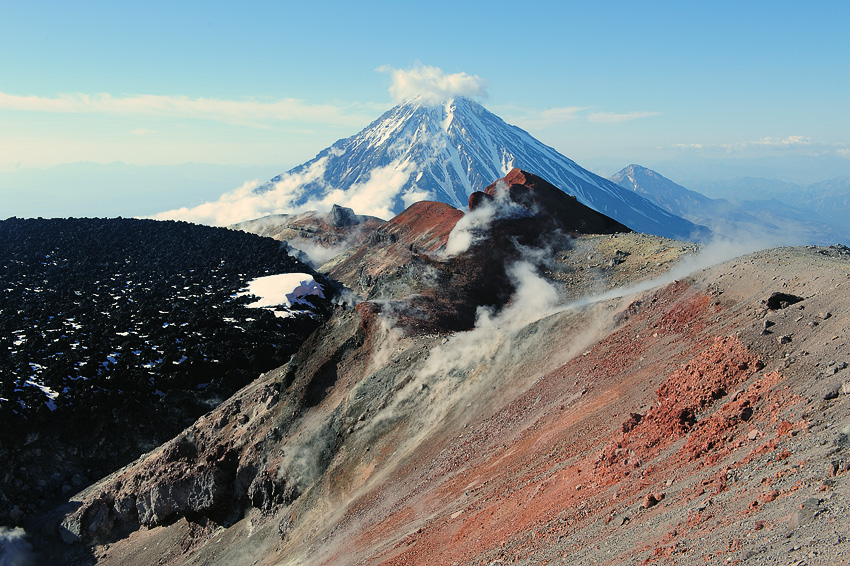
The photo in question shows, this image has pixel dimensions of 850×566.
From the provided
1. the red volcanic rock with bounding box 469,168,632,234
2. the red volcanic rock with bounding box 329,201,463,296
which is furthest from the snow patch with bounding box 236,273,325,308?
the red volcanic rock with bounding box 469,168,632,234

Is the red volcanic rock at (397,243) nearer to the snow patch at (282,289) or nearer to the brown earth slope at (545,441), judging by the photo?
the snow patch at (282,289)

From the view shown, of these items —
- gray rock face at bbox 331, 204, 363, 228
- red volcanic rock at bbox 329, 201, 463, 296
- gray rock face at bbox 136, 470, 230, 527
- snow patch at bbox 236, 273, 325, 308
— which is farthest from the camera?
gray rock face at bbox 331, 204, 363, 228

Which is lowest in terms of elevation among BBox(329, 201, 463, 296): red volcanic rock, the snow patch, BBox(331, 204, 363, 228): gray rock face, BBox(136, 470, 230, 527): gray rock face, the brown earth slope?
BBox(136, 470, 230, 527): gray rock face

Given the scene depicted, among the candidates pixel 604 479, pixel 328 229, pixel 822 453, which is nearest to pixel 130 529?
pixel 604 479

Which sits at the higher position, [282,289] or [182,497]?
[282,289]

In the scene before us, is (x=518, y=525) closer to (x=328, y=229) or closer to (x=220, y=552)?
(x=220, y=552)

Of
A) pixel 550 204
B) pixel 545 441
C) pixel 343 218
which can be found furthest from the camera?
pixel 343 218

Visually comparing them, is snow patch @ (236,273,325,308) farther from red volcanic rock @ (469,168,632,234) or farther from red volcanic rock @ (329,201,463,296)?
red volcanic rock @ (469,168,632,234)

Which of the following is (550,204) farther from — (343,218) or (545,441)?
(343,218)

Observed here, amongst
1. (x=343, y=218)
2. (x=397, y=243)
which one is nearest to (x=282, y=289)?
(x=397, y=243)

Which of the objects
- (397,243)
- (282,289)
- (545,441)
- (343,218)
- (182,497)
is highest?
(343,218)
